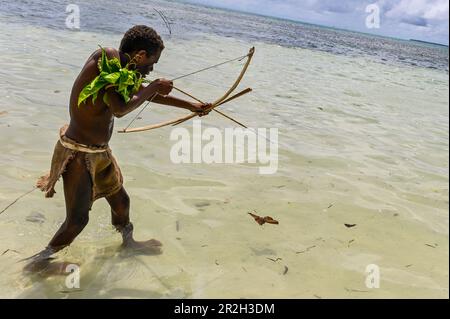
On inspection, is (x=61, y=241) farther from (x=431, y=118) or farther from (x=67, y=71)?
(x=431, y=118)

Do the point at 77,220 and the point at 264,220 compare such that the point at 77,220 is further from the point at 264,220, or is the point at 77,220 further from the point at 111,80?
the point at 264,220

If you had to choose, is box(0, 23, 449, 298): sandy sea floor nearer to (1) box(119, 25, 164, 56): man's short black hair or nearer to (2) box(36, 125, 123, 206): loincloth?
(2) box(36, 125, 123, 206): loincloth

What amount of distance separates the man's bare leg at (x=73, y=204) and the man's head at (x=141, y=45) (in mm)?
733

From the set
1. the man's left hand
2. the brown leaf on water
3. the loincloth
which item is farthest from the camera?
the brown leaf on water

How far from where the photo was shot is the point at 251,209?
4.40 meters

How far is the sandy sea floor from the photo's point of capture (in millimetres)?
3252

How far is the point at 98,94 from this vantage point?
2910 millimetres

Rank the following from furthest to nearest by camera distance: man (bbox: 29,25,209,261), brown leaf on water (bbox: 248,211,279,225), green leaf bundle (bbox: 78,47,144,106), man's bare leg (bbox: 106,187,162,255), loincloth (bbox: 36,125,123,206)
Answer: brown leaf on water (bbox: 248,211,279,225) → man's bare leg (bbox: 106,187,162,255) → loincloth (bbox: 36,125,123,206) → man (bbox: 29,25,209,261) → green leaf bundle (bbox: 78,47,144,106)

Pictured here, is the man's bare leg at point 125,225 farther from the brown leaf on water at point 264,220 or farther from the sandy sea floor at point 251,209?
the brown leaf on water at point 264,220

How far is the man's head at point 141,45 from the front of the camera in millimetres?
2947

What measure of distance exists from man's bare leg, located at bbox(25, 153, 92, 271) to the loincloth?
0.04 meters

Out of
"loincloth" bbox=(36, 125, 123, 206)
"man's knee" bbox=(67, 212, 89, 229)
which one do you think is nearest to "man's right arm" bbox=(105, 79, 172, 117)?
"loincloth" bbox=(36, 125, 123, 206)

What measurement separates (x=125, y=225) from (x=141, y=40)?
1.48 metres

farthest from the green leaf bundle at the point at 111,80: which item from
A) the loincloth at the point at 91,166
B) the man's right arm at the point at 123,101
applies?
the loincloth at the point at 91,166
